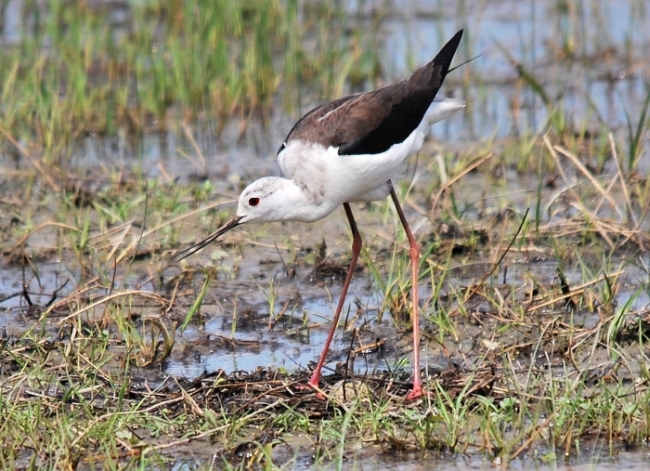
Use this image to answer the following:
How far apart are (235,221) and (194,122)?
3151mm

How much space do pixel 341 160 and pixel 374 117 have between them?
0.97ft

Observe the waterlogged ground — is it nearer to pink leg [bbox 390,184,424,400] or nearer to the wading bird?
pink leg [bbox 390,184,424,400]

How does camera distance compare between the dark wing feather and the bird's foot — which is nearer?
the bird's foot

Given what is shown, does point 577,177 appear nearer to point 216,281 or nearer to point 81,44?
point 216,281

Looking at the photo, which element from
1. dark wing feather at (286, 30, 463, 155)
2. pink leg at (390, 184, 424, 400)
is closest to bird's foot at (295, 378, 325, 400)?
pink leg at (390, 184, 424, 400)

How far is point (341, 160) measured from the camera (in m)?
4.34

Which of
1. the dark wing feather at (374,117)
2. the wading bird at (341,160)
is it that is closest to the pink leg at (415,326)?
the wading bird at (341,160)

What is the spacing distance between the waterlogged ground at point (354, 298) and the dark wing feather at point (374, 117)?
622 mm

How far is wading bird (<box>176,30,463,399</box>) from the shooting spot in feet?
14.3

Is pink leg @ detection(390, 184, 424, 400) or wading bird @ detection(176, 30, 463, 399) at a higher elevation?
wading bird @ detection(176, 30, 463, 399)

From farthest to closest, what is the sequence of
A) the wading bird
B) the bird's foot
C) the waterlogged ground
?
the wading bird, the bird's foot, the waterlogged ground

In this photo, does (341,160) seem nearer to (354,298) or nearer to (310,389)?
(310,389)

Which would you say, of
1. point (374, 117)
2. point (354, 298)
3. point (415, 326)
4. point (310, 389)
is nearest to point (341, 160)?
point (374, 117)

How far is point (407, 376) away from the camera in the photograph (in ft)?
14.3
